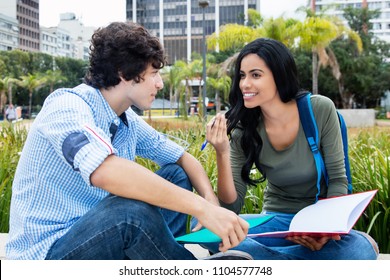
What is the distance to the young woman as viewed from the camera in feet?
4.70

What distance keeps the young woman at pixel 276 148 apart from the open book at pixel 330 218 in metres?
0.13

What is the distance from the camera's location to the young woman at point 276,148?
4.70ft

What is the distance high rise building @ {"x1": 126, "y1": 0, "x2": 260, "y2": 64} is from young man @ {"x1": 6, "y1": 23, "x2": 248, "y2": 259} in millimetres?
36858

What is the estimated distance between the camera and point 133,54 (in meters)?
1.26

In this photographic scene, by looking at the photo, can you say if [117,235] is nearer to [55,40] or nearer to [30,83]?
[30,83]

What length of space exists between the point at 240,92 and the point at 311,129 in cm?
26

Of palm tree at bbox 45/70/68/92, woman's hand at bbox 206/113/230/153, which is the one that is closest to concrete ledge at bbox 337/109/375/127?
woman's hand at bbox 206/113/230/153

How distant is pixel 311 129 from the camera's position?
1.52 meters

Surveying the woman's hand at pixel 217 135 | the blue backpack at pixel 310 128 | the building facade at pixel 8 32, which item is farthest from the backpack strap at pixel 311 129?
the building facade at pixel 8 32

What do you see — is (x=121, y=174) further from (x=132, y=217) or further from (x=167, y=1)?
(x=167, y=1)

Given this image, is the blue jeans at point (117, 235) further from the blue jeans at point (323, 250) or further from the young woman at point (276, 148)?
the young woman at point (276, 148)

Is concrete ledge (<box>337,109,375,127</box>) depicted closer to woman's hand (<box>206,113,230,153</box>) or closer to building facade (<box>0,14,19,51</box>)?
woman's hand (<box>206,113,230,153</box>)
